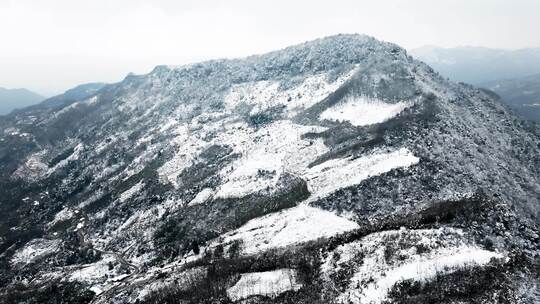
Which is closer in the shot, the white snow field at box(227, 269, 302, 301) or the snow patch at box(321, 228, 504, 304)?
the snow patch at box(321, 228, 504, 304)

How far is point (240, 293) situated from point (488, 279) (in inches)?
3046

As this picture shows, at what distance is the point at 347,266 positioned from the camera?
484ft

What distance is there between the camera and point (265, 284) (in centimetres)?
15712

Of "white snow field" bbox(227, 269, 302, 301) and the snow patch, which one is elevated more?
the snow patch

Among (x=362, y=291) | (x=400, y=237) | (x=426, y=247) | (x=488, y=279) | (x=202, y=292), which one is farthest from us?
(x=202, y=292)

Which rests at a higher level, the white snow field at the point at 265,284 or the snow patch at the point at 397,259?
the snow patch at the point at 397,259

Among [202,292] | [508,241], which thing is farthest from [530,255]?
[202,292]

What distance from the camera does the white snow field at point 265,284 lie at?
5950 inches

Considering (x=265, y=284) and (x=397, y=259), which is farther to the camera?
(x=265, y=284)

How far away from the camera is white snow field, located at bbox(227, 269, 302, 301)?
151125 mm

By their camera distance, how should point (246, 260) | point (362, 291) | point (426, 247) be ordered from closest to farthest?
point (362, 291) < point (426, 247) < point (246, 260)

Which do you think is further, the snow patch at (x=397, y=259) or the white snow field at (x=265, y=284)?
the white snow field at (x=265, y=284)

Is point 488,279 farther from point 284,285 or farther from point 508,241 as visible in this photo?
point 284,285

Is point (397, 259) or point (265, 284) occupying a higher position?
point (397, 259)
